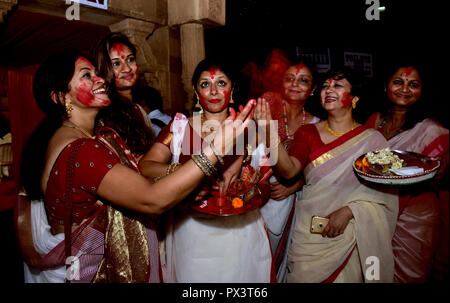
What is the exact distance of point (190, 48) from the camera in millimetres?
4883

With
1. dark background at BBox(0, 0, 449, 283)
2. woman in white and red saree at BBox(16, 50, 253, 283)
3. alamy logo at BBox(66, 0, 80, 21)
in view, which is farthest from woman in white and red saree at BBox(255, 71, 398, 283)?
alamy logo at BBox(66, 0, 80, 21)

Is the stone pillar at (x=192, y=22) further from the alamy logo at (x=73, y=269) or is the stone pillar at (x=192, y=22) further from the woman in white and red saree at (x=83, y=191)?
the alamy logo at (x=73, y=269)

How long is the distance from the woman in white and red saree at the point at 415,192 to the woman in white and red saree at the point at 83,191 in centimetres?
210

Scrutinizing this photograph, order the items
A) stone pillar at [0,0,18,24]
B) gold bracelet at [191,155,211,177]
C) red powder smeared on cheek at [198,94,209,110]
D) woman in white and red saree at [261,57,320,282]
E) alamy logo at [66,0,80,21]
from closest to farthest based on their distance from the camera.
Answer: gold bracelet at [191,155,211,177]
red powder smeared on cheek at [198,94,209,110]
woman in white and red saree at [261,57,320,282]
stone pillar at [0,0,18,24]
alamy logo at [66,0,80,21]

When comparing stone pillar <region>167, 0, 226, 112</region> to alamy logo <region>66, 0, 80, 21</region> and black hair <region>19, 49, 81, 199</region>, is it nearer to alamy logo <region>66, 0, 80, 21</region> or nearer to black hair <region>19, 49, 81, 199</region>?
alamy logo <region>66, 0, 80, 21</region>

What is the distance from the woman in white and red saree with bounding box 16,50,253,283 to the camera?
→ 1.29m

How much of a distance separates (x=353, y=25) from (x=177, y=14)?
6213 millimetres

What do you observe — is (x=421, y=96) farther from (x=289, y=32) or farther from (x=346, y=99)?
(x=289, y=32)

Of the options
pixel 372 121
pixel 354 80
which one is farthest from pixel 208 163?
pixel 372 121

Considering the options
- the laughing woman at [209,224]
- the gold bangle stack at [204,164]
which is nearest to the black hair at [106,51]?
the laughing woman at [209,224]

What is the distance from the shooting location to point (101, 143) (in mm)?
1504

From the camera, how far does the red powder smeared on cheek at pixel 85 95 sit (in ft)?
5.23
